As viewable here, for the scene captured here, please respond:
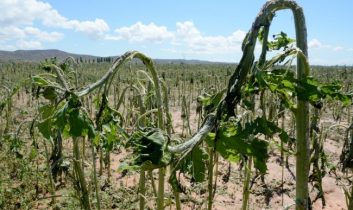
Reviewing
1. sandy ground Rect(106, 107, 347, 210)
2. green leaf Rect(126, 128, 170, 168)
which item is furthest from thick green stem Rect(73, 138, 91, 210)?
sandy ground Rect(106, 107, 347, 210)

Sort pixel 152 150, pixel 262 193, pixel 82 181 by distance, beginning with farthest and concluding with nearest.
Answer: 1. pixel 262 193
2. pixel 82 181
3. pixel 152 150

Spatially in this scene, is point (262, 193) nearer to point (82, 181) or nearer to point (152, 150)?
point (82, 181)

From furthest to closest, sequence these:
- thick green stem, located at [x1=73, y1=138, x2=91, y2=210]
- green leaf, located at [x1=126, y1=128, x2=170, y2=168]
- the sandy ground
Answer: the sandy ground, thick green stem, located at [x1=73, y1=138, x2=91, y2=210], green leaf, located at [x1=126, y1=128, x2=170, y2=168]

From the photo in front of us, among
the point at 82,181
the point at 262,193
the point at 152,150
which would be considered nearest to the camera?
the point at 152,150

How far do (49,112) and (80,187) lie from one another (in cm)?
157

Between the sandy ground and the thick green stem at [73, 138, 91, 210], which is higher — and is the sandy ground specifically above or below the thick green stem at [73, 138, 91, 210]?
below

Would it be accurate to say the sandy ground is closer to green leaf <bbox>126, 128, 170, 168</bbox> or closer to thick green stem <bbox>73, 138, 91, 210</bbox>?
thick green stem <bbox>73, 138, 91, 210</bbox>

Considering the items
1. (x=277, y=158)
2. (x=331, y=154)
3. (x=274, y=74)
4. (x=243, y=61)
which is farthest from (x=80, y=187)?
(x=331, y=154)

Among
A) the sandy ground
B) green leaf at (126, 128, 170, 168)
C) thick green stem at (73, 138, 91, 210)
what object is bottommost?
the sandy ground

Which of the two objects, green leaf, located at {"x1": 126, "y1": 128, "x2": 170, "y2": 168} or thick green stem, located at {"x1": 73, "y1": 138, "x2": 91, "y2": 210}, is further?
thick green stem, located at {"x1": 73, "y1": 138, "x2": 91, "y2": 210}

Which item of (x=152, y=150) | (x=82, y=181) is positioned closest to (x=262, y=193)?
(x=82, y=181)

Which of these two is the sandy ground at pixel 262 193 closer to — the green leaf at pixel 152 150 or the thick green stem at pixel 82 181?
the thick green stem at pixel 82 181

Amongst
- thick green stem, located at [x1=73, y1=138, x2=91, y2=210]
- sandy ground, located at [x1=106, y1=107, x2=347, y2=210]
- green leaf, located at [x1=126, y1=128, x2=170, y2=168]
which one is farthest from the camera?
sandy ground, located at [x1=106, y1=107, x2=347, y2=210]

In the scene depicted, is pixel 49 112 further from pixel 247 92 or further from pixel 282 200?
pixel 282 200
